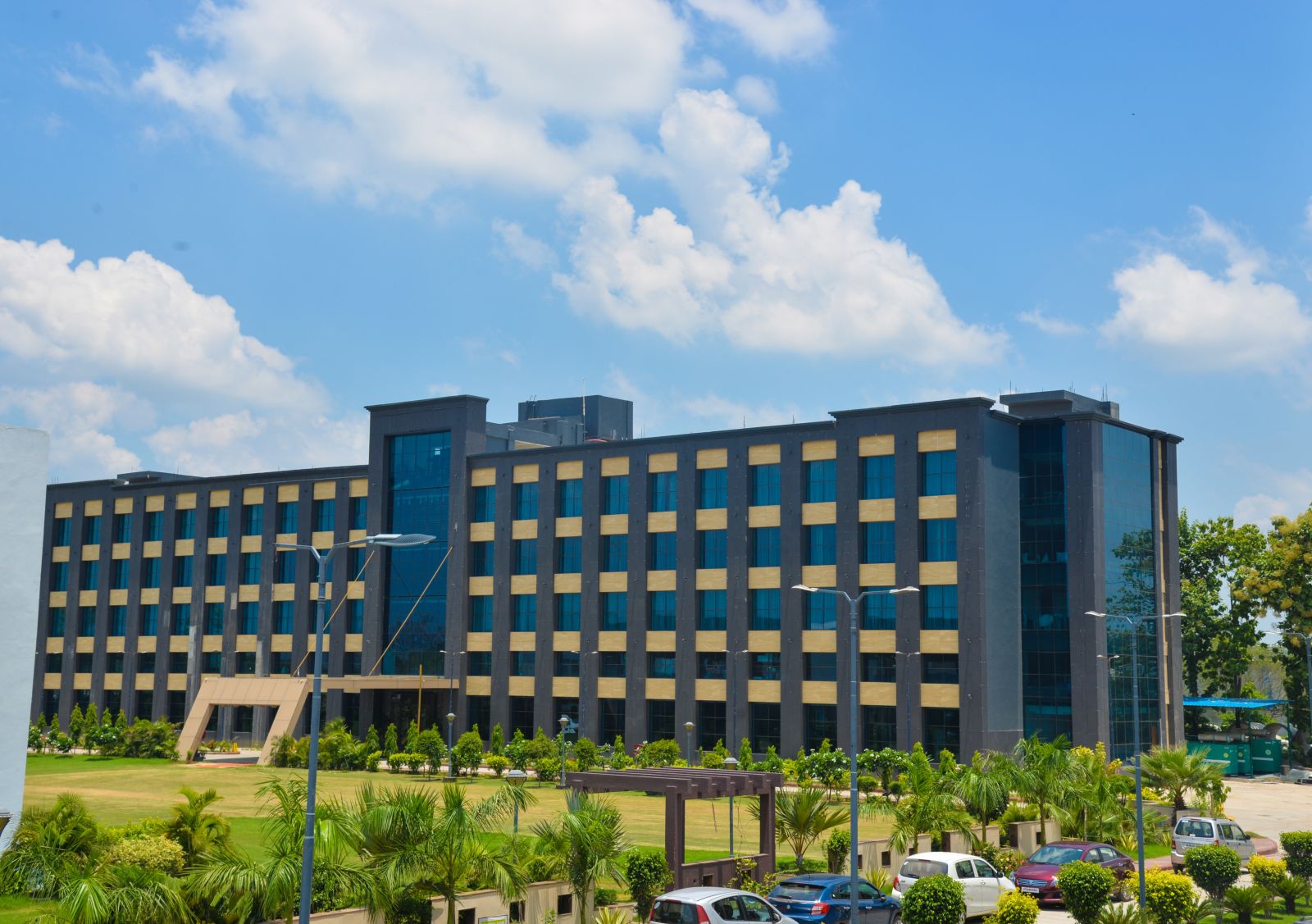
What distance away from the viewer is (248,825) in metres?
47.0

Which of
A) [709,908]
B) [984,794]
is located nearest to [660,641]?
[984,794]

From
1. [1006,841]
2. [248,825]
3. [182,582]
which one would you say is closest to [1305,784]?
[1006,841]

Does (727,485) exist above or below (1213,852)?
above

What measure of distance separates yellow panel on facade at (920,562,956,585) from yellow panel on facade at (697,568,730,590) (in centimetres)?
1228

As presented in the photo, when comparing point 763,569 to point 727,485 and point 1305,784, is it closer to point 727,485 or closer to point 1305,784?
point 727,485

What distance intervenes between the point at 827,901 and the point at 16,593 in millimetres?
20674

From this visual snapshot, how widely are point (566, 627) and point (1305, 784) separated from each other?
4564cm

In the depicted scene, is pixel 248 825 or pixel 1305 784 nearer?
pixel 248 825

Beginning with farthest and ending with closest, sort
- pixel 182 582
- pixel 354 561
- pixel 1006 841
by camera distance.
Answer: pixel 182 582 < pixel 354 561 < pixel 1006 841

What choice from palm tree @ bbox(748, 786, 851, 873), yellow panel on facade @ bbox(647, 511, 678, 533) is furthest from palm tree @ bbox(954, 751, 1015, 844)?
yellow panel on facade @ bbox(647, 511, 678, 533)

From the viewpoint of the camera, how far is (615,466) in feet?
274

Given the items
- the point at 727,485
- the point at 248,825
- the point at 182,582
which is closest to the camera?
the point at 248,825

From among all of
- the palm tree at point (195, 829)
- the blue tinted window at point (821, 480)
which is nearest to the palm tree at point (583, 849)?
the palm tree at point (195, 829)

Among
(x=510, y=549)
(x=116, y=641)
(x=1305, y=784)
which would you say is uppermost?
(x=510, y=549)
